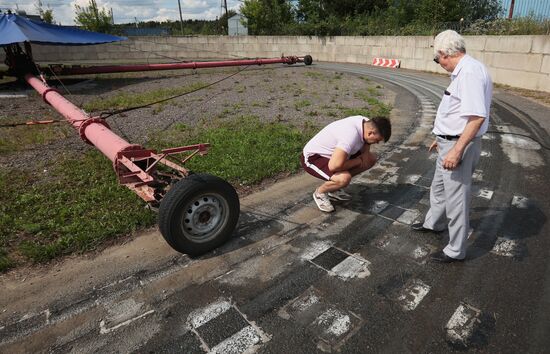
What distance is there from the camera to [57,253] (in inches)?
133

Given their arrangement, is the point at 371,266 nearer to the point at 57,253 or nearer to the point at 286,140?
the point at 57,253

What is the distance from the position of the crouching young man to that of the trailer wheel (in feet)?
3.97

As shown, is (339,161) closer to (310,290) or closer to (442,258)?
(442,258)

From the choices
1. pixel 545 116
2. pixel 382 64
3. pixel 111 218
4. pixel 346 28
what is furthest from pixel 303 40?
pixel 111 218

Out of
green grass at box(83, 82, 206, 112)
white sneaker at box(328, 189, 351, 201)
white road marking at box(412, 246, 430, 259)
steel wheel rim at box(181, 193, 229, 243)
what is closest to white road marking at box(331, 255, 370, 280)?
white road marking at box(412, 246, 430, 259)

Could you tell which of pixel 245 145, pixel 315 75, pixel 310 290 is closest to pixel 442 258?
pixel 310 290

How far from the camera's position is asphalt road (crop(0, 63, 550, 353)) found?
7.75 ft

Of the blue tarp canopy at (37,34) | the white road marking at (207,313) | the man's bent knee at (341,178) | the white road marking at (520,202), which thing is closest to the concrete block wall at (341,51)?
the white road marking at (520,202)

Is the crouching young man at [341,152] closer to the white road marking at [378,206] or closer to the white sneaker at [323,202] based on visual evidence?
the white sneaker at [323,202]

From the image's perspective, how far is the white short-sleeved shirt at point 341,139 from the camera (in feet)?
12.6

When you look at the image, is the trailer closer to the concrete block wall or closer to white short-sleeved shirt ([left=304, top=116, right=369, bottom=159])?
white short-sleeved shirt ([left=304, top=116, right=369, bottom=159])

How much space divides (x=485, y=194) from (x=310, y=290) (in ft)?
9.83

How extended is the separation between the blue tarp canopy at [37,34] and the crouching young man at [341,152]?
13.3 metres

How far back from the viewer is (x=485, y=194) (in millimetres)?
4453
